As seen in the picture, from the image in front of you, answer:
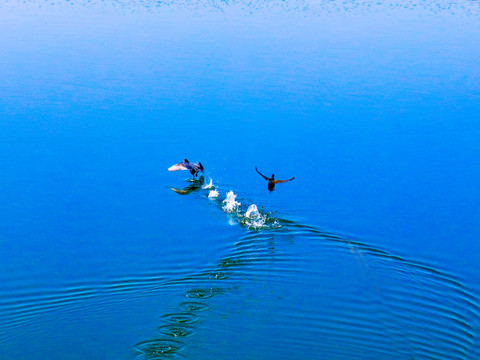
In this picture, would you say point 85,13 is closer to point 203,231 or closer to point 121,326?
point 203,231

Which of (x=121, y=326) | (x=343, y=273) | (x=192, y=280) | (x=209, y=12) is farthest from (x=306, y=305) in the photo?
(x=209, y=12)

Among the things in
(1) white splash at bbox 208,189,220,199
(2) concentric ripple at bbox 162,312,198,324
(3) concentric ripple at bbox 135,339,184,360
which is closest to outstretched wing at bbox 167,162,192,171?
(1) white splash at bbox 208,189,220,199

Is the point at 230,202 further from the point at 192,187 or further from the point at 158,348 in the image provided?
the point at 158,348

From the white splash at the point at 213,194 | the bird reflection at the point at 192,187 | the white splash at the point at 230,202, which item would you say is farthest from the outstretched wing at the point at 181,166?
the white splash at the point at 230,202

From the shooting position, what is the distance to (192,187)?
15.6 metres

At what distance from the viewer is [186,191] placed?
1543cm

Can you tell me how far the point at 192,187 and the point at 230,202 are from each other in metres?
1.47

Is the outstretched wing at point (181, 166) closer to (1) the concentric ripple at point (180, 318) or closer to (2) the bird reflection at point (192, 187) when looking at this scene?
(2) the bird reflection at point (192, 187)

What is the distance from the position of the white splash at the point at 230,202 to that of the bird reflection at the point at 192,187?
3.67 feet

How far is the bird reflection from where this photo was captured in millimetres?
15414

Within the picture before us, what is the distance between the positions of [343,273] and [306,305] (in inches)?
52.8

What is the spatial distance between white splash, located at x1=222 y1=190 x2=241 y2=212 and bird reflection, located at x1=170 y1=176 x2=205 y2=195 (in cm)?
112

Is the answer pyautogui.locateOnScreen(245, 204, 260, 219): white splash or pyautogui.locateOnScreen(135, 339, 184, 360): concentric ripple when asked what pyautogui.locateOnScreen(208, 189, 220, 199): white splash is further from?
pyautogui.locateOnScreen(135, 339, 184, 360): concentric ripple

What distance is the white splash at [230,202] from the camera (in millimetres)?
14398
